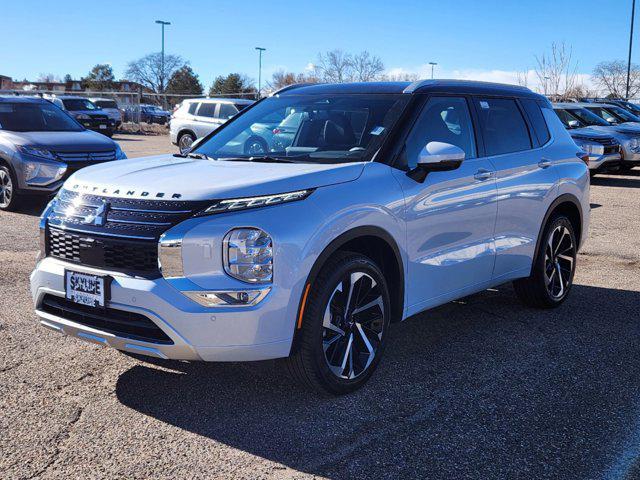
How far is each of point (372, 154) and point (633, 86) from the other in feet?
185

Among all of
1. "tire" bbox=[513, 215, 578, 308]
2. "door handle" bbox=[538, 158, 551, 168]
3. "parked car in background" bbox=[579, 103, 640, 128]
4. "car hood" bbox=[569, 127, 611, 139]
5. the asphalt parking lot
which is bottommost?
the asphalt parking lot

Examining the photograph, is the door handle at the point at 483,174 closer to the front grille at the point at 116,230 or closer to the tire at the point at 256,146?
the tire at the point at 256,146

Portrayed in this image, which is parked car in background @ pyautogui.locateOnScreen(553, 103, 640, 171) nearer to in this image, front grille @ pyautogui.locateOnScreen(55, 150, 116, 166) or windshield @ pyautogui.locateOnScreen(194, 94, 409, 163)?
front grille @ pyautogui.locateOnScreen(55, 150, 116, 166)

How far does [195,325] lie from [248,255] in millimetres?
430

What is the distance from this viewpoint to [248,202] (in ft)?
11.9

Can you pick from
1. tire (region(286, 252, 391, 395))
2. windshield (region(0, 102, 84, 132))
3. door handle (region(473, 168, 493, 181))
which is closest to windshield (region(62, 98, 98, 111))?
windshield (region(0, 102, 84, 132))

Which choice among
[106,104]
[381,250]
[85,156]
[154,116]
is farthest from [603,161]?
[154,116]

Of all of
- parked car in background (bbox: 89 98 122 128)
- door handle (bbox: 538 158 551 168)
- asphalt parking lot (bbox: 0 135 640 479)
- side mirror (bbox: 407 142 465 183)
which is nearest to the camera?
asphalt parking lot (bbox: 0 135 640 479)

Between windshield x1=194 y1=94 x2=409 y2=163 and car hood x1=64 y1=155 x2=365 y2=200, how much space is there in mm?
300

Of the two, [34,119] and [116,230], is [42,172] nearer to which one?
[34,119]

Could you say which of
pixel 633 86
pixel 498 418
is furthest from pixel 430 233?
pixel 633 86

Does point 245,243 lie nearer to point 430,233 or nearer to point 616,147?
point 430,233

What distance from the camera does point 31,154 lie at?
1016 cm

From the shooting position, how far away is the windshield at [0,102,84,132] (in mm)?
11055
